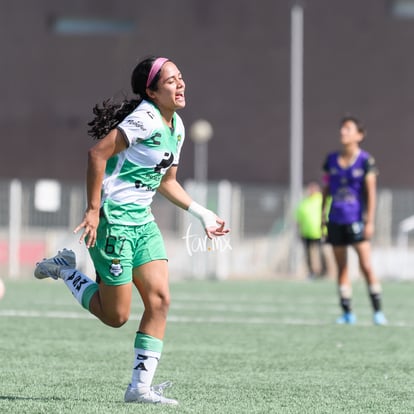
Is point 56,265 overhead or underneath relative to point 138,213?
underneath

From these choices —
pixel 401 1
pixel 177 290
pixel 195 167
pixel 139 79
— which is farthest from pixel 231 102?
pixel 139 79

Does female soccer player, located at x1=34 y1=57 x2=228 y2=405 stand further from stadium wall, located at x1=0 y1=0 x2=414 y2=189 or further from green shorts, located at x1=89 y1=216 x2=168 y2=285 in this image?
stadium wall, located at x1=0 y1=0 x2=414 y2=189

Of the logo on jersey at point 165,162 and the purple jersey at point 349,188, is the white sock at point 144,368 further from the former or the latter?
the purple jersey at point 349,188

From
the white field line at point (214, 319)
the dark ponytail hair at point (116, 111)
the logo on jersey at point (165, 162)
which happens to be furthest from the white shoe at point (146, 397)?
the white field line at point (214, 319)

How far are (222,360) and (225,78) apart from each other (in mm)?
25967

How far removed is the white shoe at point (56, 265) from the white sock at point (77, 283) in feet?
0.19

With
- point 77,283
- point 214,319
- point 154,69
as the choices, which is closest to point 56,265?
point 77,283

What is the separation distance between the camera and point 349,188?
12703 mm

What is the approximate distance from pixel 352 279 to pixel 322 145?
8.51 m

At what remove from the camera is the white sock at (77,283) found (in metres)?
6.79

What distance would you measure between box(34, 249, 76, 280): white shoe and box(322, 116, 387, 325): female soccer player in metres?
5.88

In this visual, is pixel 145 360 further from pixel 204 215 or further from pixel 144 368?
pixel 204 215

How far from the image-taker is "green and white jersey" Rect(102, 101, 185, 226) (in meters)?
6.53

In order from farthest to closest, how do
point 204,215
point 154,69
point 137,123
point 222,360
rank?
point 222,360, point 204,215, point 154,69, point 137,123
